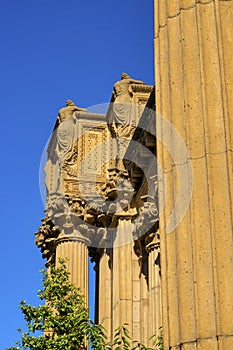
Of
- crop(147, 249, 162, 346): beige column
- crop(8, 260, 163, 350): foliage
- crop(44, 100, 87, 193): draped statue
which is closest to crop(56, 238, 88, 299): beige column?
crop(44, 100, 87, 193): draped statue

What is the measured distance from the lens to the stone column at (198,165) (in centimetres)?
927

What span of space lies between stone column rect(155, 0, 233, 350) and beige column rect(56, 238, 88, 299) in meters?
17.7

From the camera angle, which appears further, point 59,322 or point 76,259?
point 76,259

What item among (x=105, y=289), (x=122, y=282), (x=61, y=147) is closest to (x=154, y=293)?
(x=122, y=282)

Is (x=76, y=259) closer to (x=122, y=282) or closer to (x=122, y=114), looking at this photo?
(x=122, y=282)

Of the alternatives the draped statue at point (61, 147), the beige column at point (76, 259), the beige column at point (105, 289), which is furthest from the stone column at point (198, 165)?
the draped statue at point (61, 147)

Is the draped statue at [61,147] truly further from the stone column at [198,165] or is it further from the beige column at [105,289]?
the stone column at [198,165]

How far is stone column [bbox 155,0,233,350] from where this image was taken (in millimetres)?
9273

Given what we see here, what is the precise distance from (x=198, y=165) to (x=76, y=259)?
63.5 feet

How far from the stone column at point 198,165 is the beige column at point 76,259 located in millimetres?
17742

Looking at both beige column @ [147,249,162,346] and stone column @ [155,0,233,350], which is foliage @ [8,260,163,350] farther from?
stone column @ [155,0,233,350]

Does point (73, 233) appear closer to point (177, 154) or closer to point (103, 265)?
point (103, 265)

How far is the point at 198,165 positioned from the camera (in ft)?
33.2

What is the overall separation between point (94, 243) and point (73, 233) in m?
1.40
